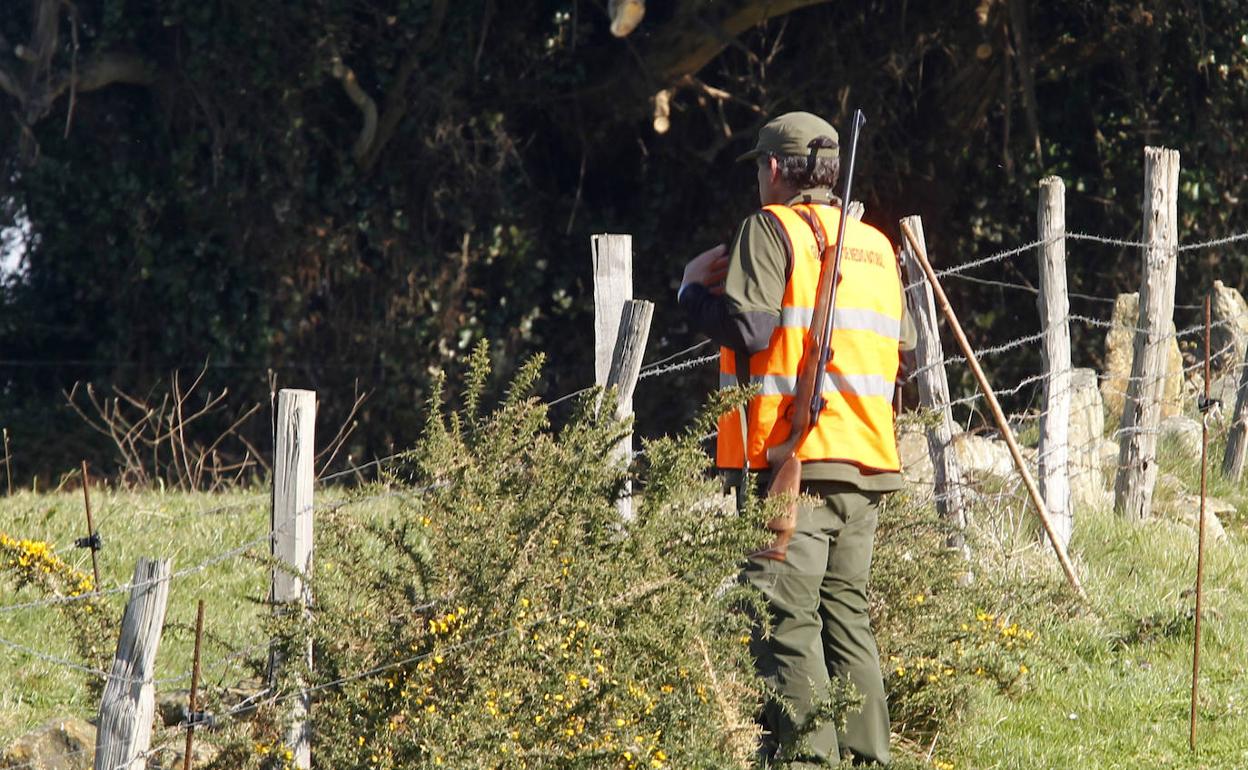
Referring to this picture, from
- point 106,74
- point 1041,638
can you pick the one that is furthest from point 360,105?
point 1041,638

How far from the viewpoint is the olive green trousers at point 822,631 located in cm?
503

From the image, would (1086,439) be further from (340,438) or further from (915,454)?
(340,438)

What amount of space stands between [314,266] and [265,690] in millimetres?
9473

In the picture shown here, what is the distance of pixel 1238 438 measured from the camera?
9.12 m

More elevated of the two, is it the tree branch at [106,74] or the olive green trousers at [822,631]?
the tree branch at [106,74]

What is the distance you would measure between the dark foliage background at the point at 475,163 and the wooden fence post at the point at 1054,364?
5.66 meters

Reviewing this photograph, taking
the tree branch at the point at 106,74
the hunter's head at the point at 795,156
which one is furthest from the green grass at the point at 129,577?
the tree branch at the point at 106,74

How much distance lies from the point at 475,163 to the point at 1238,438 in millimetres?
6851

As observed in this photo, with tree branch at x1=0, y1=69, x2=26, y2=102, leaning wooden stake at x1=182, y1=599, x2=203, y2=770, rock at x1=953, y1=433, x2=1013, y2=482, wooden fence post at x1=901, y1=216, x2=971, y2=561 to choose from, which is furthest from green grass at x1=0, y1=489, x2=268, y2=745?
tree branch at x1=0, y1=69, x2=26, y2=102

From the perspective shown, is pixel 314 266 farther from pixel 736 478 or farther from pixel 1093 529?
pixel 736 478

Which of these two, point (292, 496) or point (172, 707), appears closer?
point (292, 496)

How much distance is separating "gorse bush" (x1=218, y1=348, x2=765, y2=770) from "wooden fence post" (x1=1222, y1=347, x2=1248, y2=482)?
5.02 metres

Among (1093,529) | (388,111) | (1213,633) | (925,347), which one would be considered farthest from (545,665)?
(388,111)

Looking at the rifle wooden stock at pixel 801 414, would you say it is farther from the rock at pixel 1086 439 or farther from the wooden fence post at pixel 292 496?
the rock at pixel 1086 439
